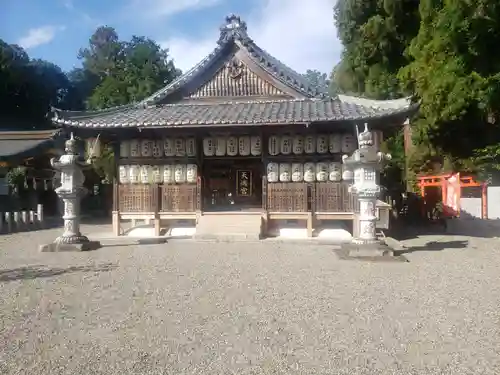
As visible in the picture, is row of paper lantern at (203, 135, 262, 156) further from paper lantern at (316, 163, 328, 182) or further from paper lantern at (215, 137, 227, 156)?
paper lantern at (316, 163, 328, 182)

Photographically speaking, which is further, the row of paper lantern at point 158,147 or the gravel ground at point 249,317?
the row of paper lantern at point 158,147

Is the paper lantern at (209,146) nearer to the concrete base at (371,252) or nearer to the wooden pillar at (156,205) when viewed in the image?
the wooden pillar at (156,205)

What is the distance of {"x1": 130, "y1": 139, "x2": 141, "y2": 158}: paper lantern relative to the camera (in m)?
16.4

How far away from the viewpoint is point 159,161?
53.4 feet

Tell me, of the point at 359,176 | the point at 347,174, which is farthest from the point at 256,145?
the point at 359,176

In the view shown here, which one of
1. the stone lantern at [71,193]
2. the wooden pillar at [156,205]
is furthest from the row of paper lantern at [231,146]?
the stone lantern at [71,193]

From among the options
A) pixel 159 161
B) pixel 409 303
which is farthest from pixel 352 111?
pixel 409 303

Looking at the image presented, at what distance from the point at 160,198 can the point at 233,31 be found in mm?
7338

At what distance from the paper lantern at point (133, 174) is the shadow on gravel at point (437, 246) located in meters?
9.63

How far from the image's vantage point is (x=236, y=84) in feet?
57.2

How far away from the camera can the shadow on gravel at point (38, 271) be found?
852cm

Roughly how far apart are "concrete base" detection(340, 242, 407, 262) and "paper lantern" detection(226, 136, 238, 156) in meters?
6.56

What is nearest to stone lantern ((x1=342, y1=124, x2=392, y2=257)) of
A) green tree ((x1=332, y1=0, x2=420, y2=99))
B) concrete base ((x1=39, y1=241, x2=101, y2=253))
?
concrete base ((x1=39, y1=241, x2=101, y2=253))

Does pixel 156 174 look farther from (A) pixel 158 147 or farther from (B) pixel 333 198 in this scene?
(B) pixel 333 198
